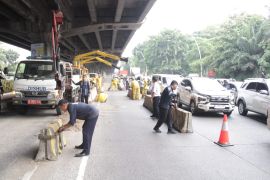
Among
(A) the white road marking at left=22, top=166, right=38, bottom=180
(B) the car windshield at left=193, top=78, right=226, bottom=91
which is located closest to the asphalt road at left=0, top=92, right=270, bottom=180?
(A) the white road marking at left=22, top=166, right=38, bottom=180

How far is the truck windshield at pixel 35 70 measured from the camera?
562 inches

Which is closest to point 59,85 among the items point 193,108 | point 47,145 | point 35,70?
point 35,70

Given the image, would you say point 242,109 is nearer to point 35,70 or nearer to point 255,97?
point 255,97

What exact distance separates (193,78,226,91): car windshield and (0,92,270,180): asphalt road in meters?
3.71

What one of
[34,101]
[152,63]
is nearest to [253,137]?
[34,101]

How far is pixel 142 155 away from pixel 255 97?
28.1 feet

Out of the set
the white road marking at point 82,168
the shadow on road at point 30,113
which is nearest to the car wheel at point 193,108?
the shadow on road at point 30,113

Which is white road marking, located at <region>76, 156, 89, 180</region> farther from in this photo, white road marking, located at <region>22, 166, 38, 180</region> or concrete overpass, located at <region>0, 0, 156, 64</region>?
concrete overpass, located at <region>0, 0, 156, 64</region>

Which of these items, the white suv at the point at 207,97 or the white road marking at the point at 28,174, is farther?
the white suv at the point at 207,97

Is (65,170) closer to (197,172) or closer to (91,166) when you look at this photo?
(91,166)

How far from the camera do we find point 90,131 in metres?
7.49

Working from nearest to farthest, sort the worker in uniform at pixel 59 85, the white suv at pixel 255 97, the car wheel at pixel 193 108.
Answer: the worker in uniform at pixel 59 85 < the white suv at pixel 255 97 < the car wheel at pixel 193 108

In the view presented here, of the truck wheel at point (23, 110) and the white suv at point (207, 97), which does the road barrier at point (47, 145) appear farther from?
the white suv at point (207, 97)

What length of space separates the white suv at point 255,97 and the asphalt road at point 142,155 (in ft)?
7.08
